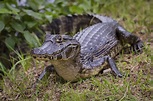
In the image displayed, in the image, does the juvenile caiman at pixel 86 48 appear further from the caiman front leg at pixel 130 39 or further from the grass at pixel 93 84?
the grass at pixel 93 84

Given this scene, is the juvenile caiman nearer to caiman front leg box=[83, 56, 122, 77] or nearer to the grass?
caiman front leg box=[83, 56, 122, 77]

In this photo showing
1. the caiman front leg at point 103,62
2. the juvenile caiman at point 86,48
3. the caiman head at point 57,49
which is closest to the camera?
the caiman head at point 57,49

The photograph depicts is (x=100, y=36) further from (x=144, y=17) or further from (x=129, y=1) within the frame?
(x=129, y=1)

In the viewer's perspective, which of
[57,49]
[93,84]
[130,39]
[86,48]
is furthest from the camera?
[130,39]

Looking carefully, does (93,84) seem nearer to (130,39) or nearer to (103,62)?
(103,62)

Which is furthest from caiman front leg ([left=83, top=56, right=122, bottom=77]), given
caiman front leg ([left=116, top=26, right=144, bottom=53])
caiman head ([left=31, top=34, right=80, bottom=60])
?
caiman front leg ([left=116, top=26, right=144, bottom=53])

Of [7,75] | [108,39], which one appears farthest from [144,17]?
[7,75]

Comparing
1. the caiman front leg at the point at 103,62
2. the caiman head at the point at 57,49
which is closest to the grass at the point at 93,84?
the caiman front leg at the point at 103,62

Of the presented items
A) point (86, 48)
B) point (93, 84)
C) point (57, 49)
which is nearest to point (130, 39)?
point (86, 48)
